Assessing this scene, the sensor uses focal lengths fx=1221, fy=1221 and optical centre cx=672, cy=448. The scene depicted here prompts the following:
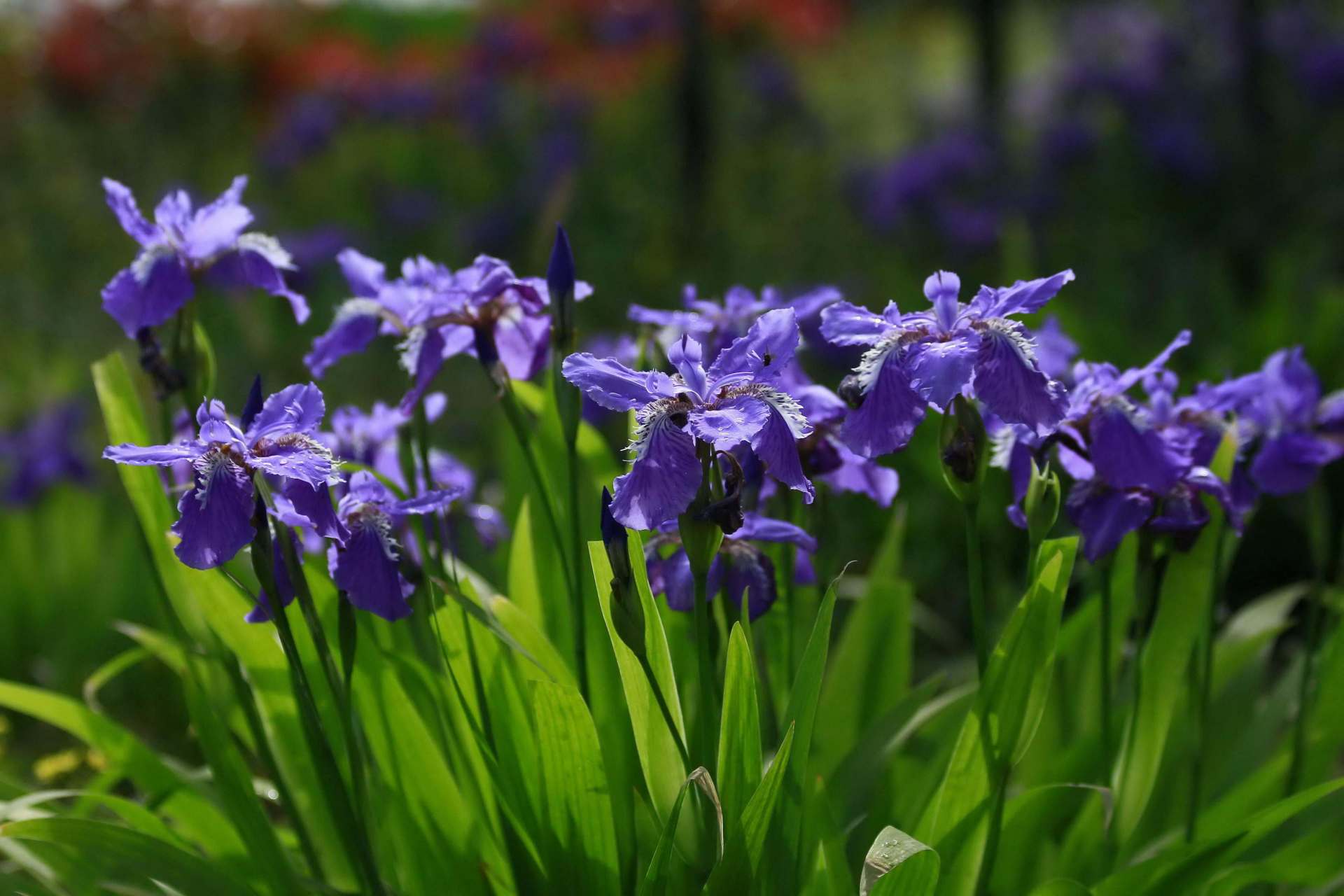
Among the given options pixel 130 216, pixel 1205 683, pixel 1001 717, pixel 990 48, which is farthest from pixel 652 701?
pixel 990 48

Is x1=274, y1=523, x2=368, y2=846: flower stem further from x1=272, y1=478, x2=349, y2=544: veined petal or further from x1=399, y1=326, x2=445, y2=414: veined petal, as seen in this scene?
x1=399, y1=326, x2=445, y2=414: veined petal

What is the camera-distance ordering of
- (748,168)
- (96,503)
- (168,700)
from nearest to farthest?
(168,700)
(96,503)
(748,168)

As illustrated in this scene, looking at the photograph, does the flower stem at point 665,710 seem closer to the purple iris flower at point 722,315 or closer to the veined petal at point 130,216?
the purple iris flower at point 722,315

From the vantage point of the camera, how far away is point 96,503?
11.8ft

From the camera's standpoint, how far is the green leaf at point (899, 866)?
4.23ft

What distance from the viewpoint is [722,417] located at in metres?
1.19

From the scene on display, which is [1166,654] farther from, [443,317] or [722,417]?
[443,317]

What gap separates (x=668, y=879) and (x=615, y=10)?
38.2 feet

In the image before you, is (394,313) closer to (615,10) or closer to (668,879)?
(668,879)

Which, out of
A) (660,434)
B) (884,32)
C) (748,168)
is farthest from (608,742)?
(884,32)

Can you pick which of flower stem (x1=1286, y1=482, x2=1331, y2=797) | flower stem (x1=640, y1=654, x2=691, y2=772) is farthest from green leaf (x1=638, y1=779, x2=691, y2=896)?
flower stem (x1=1286, y1=482, x2=1331, y2=797)

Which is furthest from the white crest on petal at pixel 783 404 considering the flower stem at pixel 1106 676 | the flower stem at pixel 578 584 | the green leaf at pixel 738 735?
the flower stem at pixel 1106 676

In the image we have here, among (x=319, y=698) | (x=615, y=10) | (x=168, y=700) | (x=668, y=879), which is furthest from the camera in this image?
(x=615, y=10)

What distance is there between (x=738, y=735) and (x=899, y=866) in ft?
0.73
